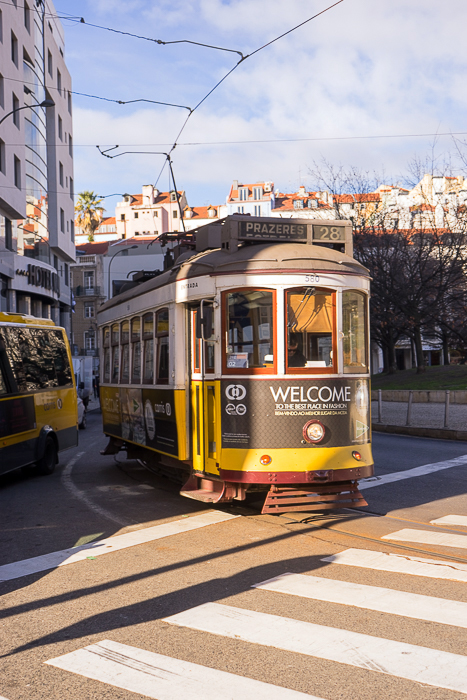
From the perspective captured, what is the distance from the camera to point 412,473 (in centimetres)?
1205

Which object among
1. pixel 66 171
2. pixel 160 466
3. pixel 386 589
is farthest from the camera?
pixel 66 171

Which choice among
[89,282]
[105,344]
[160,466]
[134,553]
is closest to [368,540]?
[134,553]

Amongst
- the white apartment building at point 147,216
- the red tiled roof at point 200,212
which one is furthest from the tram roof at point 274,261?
the red tiled roof at point 200,212

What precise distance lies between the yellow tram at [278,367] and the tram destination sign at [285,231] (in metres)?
0.01

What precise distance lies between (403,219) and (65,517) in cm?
2959

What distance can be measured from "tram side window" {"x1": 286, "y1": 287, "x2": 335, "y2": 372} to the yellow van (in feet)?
18.6

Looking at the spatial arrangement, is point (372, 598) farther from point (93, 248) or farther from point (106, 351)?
point (93, 248)

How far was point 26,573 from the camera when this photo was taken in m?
6.50

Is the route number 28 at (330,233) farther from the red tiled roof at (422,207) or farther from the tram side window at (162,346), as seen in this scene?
the red tiled roof at (422,207)

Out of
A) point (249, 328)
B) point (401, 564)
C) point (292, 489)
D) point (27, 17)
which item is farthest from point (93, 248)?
point (401, 564)

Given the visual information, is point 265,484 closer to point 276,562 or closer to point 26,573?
point 276,562

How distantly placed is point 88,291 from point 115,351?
69792 millimetres

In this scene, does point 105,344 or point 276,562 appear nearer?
point 276,562

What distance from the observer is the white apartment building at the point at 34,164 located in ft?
107
